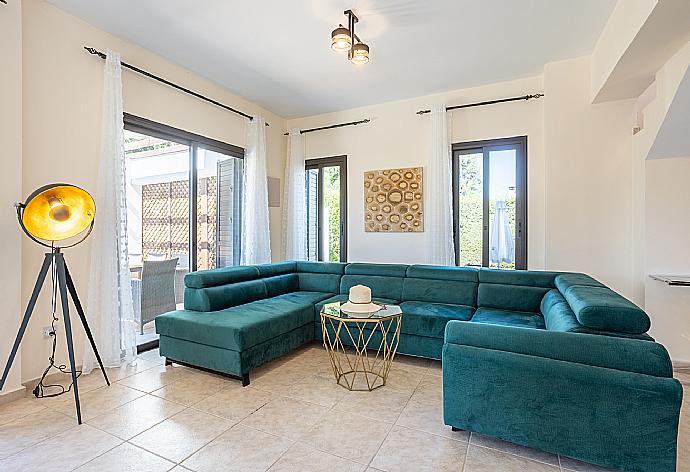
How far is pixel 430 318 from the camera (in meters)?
3.12

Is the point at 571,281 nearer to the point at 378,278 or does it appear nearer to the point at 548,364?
the point at 548,364

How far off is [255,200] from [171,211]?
1104mm

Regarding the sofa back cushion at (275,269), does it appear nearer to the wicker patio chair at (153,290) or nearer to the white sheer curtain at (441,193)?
the wicker patio chair at (153,290)

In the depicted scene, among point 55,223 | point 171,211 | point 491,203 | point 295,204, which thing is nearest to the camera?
point 55,223

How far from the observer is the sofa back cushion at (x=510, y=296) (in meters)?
3.25

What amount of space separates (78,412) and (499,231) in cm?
428

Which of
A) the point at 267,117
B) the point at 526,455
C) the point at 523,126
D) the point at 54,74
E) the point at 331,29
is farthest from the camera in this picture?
the point at 267,117

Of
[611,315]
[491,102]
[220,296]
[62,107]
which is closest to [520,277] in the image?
[611,315]

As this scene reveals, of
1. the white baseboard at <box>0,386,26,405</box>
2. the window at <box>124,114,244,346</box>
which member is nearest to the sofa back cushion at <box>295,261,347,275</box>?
the window at <box>124,114,244,346</box>

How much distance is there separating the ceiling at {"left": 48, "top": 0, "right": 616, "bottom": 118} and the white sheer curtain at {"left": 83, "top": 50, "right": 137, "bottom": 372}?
0.64 metres

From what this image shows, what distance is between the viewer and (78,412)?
2199 mm

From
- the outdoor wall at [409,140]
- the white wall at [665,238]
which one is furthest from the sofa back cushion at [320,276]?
the white wall at [665,238]

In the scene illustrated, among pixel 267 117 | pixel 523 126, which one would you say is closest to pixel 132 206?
pixel 267 117

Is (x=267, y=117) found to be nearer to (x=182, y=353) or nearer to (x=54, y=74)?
(x=54, y=74)
